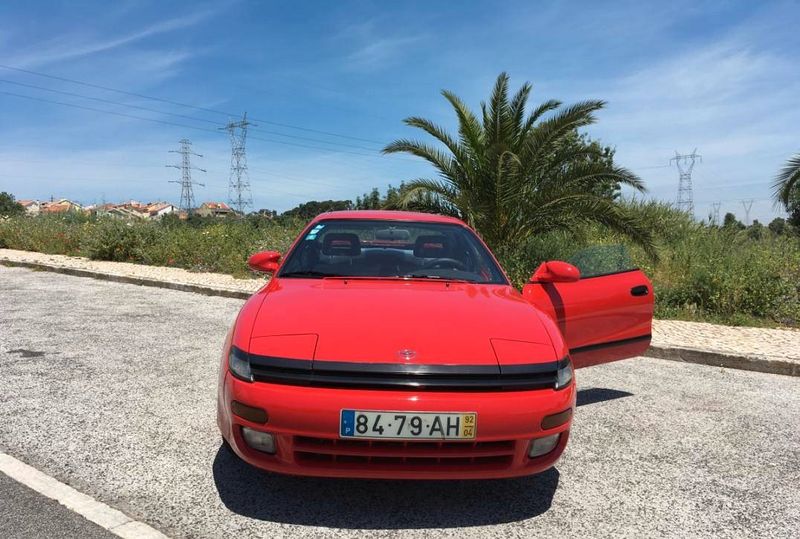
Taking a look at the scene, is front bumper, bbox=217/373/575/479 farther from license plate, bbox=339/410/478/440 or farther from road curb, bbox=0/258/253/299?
road curb, bbox=0/258/253/299

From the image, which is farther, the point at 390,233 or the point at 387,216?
the point at 387,216

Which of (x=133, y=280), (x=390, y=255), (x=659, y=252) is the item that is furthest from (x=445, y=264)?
(x=133, y=280)

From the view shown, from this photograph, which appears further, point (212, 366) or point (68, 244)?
point (68, 244)

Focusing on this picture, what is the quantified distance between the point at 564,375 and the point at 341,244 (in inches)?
74.4

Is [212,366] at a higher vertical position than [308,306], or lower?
lower

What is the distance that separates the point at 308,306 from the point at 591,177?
309 inches

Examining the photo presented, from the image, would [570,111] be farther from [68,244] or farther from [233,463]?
[68,244]

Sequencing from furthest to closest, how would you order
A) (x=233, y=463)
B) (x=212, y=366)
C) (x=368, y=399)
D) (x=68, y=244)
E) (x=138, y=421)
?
1. (x=68, y=244)
2. (x=212, y=366)
3. (x=138, y=421)
4. (x=233, y=463)
5. (x=368, y=399)

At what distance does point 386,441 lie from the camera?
7.41ft

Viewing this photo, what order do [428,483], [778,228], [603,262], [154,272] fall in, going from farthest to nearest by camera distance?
[778,228] < [154,272] < [603,262] < [428,483]

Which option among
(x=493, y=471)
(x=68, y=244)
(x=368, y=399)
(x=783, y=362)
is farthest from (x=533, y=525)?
(x=68, y=244)

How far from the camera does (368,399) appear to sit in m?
2.24

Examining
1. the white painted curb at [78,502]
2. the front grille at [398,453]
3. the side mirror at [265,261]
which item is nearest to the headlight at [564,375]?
the front grille at [398,453]

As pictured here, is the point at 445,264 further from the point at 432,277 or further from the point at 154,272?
the point at 154,272
